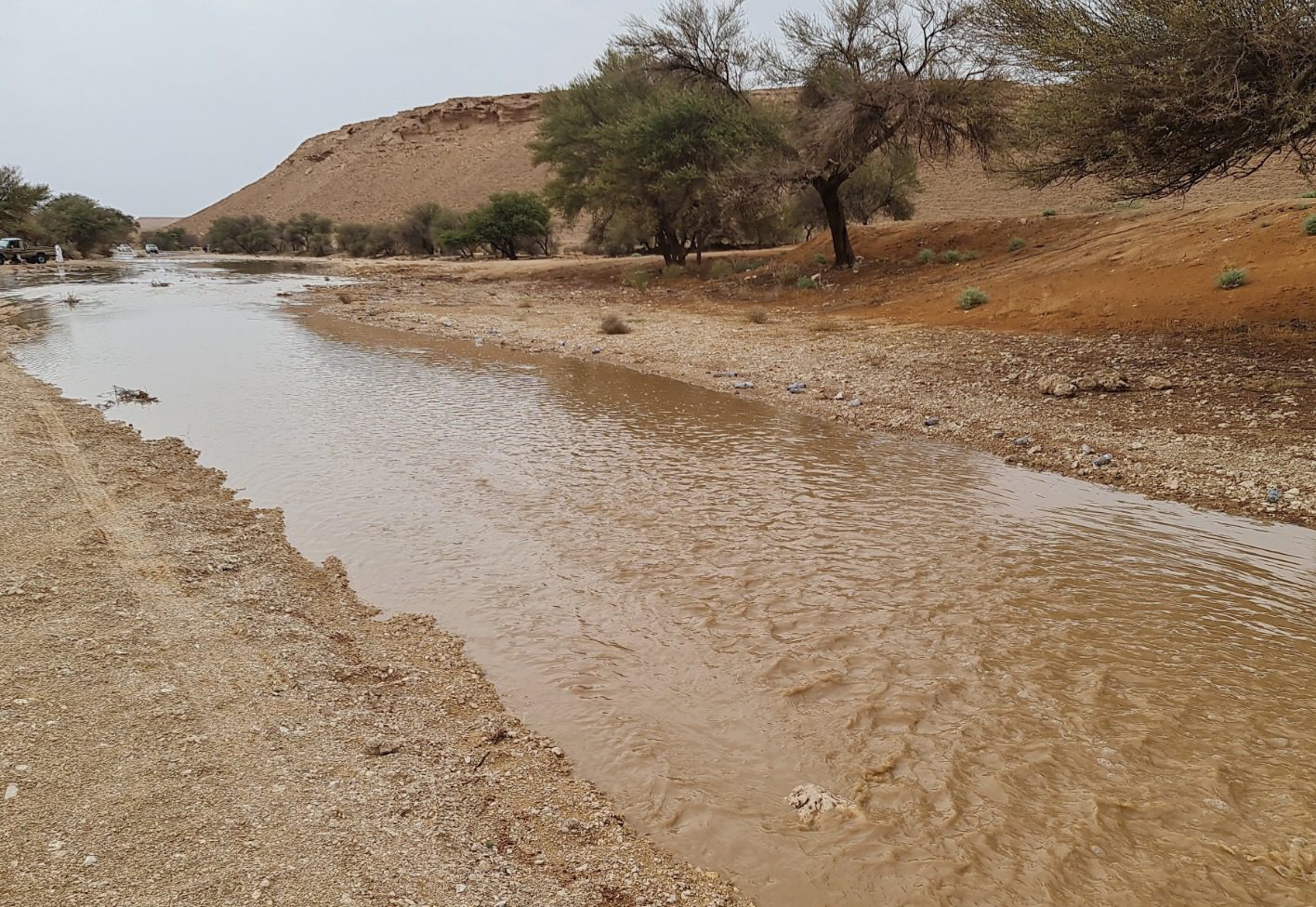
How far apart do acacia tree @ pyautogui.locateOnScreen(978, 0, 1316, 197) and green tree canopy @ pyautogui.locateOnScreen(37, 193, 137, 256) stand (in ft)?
235

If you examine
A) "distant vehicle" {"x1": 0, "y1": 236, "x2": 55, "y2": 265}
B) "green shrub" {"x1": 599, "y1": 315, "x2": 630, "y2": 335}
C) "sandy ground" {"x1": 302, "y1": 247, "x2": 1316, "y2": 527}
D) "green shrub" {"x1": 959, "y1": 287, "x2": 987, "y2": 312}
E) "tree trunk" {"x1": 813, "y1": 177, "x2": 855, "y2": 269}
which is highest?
"distant vehicle" {"x1": 0, "y1": 236, "x2": 55, "y2": 265}

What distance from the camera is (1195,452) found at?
765 centimetres

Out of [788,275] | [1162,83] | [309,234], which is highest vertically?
[309,234]

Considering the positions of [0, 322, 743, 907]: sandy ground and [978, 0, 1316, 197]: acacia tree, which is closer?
[0, 322, 743, 907]: sandy ground

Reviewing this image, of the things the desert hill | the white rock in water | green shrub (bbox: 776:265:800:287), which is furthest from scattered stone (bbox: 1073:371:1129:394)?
the desert hill

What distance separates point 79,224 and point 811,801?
78.4m

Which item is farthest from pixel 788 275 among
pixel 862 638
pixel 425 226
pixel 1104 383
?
pixel 425 226

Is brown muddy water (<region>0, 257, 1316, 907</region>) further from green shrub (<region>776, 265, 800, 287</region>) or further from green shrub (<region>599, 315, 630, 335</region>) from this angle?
green shrub (<region>776, 265, 800, 287</region>)

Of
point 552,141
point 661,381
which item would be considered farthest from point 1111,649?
point 552,141

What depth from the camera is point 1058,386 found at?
979cm

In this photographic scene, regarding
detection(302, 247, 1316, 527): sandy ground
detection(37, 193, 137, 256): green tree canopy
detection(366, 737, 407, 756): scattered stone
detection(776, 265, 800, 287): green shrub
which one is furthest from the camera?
detection(37, 193, 137, 256): green tree canopy

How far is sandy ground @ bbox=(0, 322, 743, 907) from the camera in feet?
8.91

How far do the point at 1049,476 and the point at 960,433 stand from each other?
1.49 meters

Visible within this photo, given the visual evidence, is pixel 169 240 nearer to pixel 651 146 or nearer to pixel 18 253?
pixel 18 253
